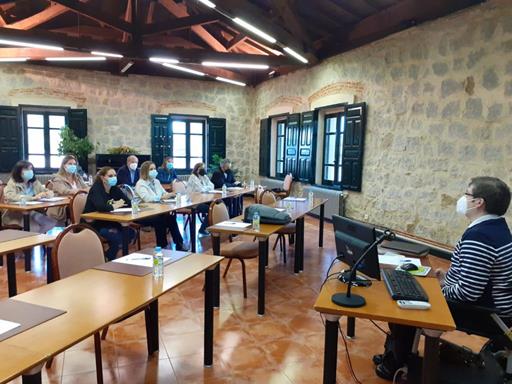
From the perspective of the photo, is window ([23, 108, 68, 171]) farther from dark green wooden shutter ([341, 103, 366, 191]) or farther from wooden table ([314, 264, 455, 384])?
wooden table ([314, 264, 455, 384])

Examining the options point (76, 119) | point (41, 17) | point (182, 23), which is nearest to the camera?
point (182, 23)

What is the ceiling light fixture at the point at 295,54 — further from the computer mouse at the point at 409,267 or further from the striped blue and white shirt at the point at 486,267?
the striped blue and white shirt at the point at 486,267

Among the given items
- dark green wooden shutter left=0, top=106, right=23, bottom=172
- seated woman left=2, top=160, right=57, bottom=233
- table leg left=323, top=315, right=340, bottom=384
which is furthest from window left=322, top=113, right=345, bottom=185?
dark green wooden shutter left=0, top=106, right=23, bottom=172

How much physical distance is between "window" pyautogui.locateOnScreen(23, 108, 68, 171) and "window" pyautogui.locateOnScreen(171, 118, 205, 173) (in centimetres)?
267

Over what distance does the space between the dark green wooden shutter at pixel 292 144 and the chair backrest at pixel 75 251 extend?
6.52m

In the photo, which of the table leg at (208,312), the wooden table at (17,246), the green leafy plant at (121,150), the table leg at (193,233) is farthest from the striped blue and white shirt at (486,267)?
the green leafy plant at (121,150)

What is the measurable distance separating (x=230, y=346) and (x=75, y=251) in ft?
4.16

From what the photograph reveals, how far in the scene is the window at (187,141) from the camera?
1013 centimetres

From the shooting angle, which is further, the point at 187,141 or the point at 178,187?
the point at 187,141

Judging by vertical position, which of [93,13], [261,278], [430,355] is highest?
[93,13]

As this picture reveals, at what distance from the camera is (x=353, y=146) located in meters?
6.70

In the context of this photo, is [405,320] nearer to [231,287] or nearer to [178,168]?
[231,287]

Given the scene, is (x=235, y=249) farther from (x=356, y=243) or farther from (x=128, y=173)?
(x=128, y=173)

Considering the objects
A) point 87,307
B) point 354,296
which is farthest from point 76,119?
point 354,296
